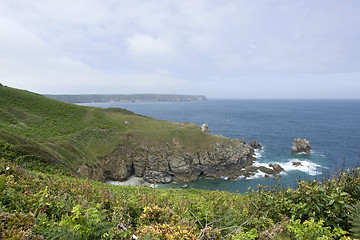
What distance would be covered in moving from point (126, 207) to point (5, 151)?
65.5 ft

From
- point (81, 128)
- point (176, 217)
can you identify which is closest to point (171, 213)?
point (176, 217)

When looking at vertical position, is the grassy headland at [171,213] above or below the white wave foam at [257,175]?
above

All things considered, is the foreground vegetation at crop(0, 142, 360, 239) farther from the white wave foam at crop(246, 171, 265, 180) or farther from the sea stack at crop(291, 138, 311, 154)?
the sea stack at crop(291, 138, 311, 154)

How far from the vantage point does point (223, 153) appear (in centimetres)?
5041

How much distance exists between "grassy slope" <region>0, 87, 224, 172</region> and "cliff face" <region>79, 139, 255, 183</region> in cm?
223

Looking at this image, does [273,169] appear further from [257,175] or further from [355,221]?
[355,221]

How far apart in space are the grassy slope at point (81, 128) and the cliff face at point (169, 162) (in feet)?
7.31

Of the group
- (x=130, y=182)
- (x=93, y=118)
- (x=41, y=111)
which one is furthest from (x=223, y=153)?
(x=41, y=111)

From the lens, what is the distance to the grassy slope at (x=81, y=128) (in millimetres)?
38456

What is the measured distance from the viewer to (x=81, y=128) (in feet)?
163

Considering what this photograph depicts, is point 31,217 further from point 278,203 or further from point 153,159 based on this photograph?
point 153,159

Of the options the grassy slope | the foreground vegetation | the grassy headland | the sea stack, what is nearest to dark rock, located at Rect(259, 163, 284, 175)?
the grassy slope

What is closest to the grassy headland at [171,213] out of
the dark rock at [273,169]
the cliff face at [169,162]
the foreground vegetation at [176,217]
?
the foreground vegetation at [176,217]

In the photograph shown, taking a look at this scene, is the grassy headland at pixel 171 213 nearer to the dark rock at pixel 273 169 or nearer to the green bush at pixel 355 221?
the green bush at pixel 355 221
